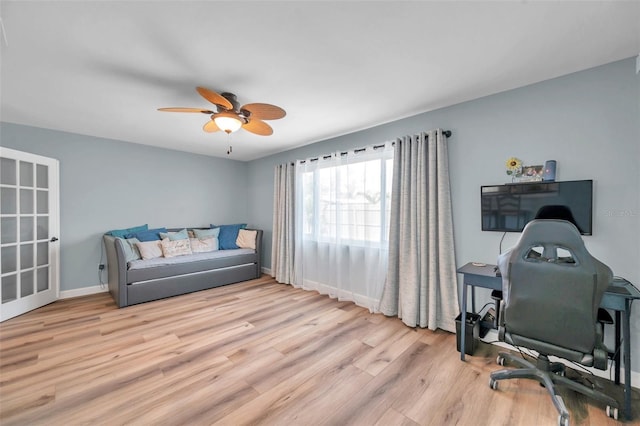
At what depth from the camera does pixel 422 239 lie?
8.84ft

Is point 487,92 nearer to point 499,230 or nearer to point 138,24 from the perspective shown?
point 499,230

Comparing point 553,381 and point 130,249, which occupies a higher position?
point 130,249

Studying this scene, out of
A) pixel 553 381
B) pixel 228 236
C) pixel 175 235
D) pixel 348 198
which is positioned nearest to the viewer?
pixel 553 381

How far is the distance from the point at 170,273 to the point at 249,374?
7.82ft

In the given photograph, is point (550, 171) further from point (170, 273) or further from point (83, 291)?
point (83, 291)

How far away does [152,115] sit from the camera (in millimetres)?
2908

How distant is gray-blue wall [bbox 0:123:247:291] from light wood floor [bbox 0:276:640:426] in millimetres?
1018

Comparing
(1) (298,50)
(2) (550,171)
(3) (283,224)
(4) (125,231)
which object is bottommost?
(4) (125,231)

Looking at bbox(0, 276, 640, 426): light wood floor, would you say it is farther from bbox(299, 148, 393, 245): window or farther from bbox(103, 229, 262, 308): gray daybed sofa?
bbox(299, 148, 393, 245): window

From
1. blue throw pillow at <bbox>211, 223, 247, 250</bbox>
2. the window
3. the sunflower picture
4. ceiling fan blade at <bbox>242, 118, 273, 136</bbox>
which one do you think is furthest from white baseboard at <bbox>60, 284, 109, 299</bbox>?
the sunflower picture

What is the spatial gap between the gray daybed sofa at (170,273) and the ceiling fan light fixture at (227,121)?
89.8 inches

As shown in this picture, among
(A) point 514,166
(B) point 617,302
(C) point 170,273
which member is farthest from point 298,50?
(C) point 170,273

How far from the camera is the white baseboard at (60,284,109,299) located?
351 centimetres

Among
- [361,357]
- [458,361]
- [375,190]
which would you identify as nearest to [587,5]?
[375,190]
